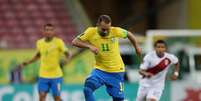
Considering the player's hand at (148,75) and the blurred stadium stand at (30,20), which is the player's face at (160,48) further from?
the blurred stadium stand at (30,20)

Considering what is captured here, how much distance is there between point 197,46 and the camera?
87.7 ft

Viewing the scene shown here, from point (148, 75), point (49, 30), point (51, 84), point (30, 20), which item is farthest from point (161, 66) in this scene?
point (30, 20)

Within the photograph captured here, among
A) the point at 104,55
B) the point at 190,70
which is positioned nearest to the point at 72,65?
the point at 190,70

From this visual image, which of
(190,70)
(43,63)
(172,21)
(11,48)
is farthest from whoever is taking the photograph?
(172,21)

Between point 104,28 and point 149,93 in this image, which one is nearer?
point 104,28

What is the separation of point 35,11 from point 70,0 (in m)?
1.20

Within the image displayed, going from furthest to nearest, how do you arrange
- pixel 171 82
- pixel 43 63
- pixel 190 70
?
pixel 190 70 → pixel 171 82 → pixel 43 63

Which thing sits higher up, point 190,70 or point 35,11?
point 35,11

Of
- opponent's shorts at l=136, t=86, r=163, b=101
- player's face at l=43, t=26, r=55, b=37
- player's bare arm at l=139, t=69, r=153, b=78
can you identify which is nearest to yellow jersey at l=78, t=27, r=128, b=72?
player's bare arm at l=139, t=69, r=153, b=78

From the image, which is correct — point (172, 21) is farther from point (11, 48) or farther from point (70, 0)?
point (11, 48)

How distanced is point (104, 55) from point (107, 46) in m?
0.17

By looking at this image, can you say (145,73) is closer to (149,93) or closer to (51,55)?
(149,93)

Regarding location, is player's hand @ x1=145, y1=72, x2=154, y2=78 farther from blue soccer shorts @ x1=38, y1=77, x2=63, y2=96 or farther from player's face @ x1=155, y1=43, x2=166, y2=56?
blue soccer shorts @ x1=38, y1=77, x2=63, y2=96

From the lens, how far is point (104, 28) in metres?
15.5
